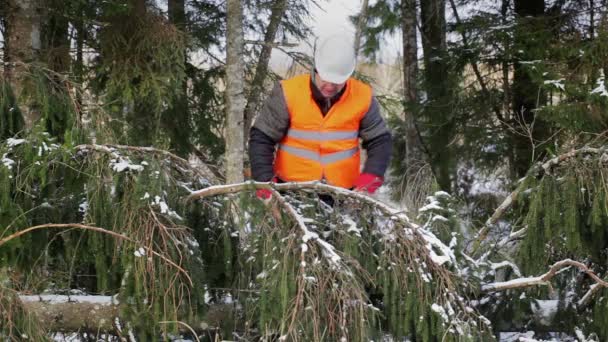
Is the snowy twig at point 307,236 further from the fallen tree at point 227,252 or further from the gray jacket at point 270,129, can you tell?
the gray jacket at point 270,129

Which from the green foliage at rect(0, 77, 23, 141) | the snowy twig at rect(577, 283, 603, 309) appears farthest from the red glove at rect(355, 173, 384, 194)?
the green foliage at rect(0, 77, 23, 141)

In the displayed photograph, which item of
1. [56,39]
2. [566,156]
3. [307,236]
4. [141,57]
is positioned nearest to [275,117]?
[307,236]

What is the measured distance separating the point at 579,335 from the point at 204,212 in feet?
7.09

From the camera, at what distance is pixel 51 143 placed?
3.83m

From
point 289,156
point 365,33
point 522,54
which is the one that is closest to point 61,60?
point 289,156

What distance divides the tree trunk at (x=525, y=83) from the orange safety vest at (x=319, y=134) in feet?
16.5

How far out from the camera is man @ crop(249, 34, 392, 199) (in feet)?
14.1

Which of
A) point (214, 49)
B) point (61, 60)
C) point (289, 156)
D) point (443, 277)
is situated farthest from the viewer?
point (214, 49)

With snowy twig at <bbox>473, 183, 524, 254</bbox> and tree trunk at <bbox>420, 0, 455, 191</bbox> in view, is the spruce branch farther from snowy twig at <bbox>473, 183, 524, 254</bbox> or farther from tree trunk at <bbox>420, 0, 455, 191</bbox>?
tree trunk at <bbox>420, 0, 455, 191</bbox>

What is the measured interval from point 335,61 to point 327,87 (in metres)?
0.17

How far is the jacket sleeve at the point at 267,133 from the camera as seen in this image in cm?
437

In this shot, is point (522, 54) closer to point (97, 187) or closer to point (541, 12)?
point (541, 12)

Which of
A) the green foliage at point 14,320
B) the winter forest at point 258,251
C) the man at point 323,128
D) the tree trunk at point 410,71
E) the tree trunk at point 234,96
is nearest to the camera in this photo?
the green foliage at point 14,320

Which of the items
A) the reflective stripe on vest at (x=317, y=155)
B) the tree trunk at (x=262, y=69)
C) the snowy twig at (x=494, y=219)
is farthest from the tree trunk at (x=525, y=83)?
the reflective stripe on vest at (x=317, y=155)
